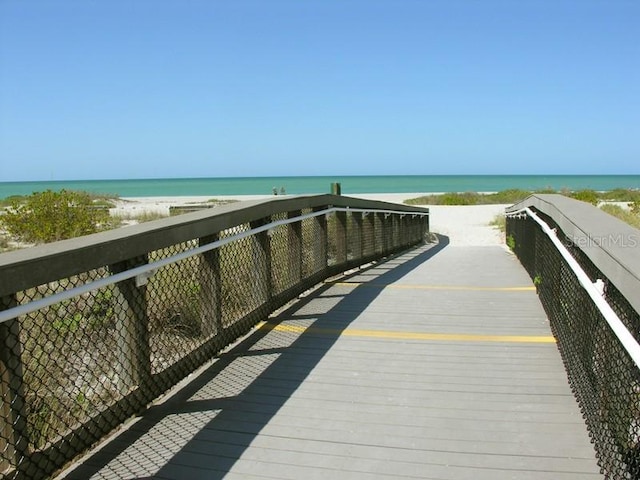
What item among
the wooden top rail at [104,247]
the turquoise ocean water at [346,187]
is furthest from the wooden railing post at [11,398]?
the turquoise ocean water at [346,187]

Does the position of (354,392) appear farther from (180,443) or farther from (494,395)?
(180,443)

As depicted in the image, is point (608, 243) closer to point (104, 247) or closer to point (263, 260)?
point (104, 247)

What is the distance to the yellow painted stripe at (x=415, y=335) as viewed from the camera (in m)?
4.69

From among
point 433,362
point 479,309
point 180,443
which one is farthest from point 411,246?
point 180,443

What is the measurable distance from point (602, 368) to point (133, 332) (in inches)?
96.4

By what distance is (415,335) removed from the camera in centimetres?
486

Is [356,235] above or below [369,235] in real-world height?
above

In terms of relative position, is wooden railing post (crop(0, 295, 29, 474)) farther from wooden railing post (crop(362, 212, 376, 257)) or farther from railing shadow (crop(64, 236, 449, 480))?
wooden railing post (crop(362, 212, 376, 257))

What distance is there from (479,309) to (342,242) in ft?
7.95

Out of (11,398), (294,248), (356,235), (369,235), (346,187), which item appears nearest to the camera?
(11,398)

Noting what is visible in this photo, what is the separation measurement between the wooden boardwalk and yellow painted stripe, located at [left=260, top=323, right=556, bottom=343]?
0.02 metres

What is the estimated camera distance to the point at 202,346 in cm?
408

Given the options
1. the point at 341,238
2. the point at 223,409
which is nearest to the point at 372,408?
the point at 223,409

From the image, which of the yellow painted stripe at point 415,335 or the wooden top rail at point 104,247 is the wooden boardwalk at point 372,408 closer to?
the yellow painted stripe at point 415,335
